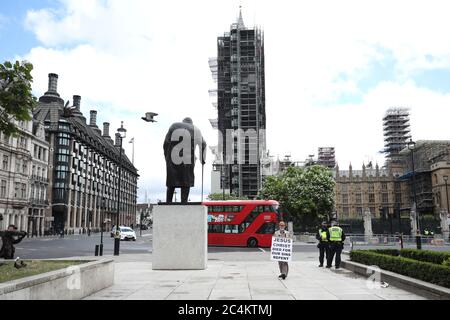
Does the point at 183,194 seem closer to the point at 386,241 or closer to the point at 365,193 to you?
the point at 386,241

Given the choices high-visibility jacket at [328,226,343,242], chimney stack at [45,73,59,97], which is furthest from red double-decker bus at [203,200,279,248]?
chimney stack at [45,73,59,97]

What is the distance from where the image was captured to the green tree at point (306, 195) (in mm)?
58062

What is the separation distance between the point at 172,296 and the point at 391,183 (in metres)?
112

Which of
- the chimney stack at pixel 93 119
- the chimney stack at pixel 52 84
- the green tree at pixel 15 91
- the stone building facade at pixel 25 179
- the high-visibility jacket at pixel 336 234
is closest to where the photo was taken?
the green tree at pixel 15 91

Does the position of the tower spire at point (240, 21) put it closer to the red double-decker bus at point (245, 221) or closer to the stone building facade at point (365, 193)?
the stone building facade at point (365, 193)

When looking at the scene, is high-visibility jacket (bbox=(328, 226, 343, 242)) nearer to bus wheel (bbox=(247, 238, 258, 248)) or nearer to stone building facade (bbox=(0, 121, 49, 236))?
bus wheel (bbox=(247, 238, 258, 248))

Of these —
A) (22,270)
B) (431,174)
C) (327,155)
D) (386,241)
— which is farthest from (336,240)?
(327,155)

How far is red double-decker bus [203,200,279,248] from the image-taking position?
32062 mm

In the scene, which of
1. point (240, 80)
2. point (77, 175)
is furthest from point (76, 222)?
point (240, 80)

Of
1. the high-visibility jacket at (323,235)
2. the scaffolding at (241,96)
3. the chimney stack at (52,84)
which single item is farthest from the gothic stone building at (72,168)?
the high-visibility jacket at (323,235)

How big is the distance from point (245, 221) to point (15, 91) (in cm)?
2599

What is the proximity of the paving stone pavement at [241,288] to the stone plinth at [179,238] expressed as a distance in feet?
2.36

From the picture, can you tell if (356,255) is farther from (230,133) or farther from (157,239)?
(230,133)

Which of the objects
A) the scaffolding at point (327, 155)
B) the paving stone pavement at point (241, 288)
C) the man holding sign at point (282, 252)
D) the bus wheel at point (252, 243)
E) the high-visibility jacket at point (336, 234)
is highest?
the scaffolding at point (327, 155)
